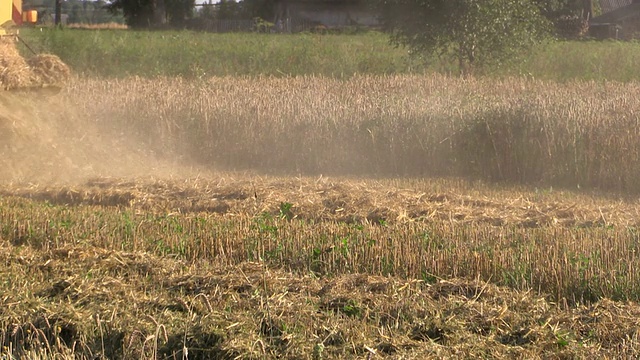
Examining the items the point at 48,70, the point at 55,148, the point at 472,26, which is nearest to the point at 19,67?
the point at 48,70

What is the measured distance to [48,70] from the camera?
1024 centimetres

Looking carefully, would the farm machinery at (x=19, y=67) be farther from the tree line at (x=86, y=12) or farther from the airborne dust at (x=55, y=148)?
the tree line at (x=86, y=12)

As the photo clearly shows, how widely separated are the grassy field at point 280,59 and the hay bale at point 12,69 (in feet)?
37.7

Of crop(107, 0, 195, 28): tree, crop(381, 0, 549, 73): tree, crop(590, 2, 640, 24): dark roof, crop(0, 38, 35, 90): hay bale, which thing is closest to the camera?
crop(0, 38, 35, 90): hay bale

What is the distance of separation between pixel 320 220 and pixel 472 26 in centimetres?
1093

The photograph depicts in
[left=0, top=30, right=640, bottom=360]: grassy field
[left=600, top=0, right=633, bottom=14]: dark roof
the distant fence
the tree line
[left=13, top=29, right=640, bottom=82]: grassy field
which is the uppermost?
[left=600, top=0, right=633, bottom=14]: dark roof

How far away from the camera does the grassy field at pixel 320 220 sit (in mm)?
5344

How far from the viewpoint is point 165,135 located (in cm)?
1329


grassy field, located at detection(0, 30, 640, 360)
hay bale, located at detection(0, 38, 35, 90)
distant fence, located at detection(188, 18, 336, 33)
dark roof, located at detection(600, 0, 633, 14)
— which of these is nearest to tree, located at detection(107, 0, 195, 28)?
distant fence, located at detection(188, 18, 336, 33)

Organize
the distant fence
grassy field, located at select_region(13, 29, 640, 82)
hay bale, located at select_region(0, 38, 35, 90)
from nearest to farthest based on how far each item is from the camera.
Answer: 1. hay bale, located at select_region(0, 38, 35, 90)
2. grassy field, located at select_region(13, 29, 640, 82)
3. the distant fence

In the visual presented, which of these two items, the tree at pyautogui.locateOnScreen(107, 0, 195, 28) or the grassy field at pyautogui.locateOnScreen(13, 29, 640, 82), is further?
the tree at pyautogui.locateOnScreen(107, 0, 195, 28)

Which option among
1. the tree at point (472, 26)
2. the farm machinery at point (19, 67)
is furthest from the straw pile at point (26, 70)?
the tree at point (472, 26)

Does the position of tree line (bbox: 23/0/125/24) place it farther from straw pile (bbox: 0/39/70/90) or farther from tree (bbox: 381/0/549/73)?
straw pile (bbox: 0/39/70/90)

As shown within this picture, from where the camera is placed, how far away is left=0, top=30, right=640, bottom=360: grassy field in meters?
5.34
